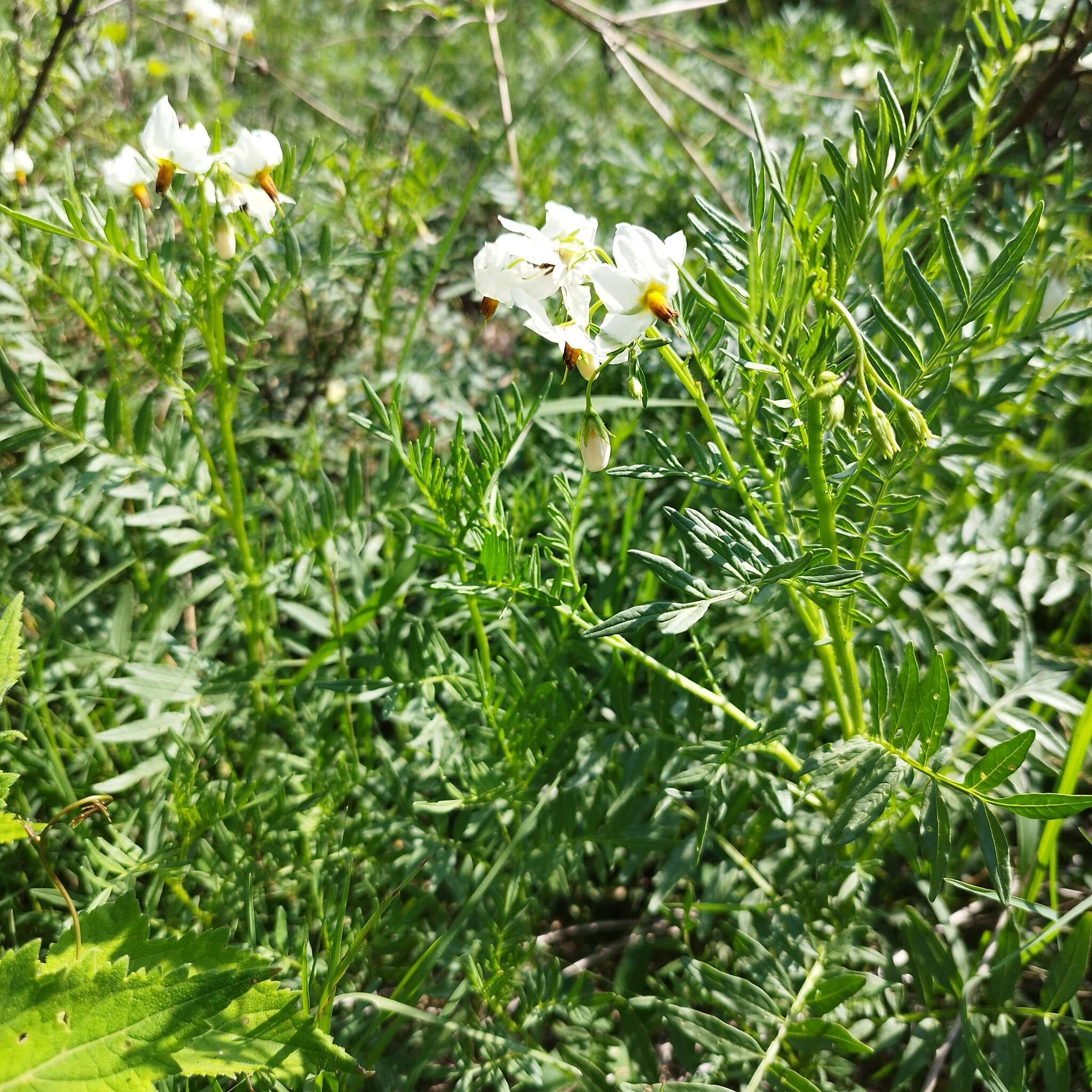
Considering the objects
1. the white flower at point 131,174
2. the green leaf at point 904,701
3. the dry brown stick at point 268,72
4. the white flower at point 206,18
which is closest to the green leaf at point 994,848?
the green leaf at point 904,701

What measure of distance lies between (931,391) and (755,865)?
33.3 inches

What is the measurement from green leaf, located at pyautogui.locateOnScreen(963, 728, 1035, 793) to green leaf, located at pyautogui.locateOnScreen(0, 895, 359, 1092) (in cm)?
79

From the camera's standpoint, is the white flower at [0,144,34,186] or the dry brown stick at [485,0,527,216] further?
the dry brown stick at [485,0,527,216]

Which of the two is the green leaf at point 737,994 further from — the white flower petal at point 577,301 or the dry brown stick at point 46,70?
the dry brown stick at point 46,70

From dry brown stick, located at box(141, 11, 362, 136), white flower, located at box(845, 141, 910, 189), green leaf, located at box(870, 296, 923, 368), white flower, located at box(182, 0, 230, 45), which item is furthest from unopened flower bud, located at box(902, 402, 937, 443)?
white flower, located at box(182, 0, 230, 45)

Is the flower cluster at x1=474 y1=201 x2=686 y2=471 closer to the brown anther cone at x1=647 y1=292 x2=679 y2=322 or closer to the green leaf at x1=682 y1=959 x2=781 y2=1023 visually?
the brown anther cone at x1=647 y1=292 x2=679 y2=322

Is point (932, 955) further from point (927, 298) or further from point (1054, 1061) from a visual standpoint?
point (927, 298)

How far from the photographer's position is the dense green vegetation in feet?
3.26

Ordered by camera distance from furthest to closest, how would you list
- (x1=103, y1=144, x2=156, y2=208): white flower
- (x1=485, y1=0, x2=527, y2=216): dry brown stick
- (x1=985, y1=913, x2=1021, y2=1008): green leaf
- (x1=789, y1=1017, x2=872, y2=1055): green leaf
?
(x1=485, y1=0, x2=527, y2=216): dry brown stick, (x1=103, y1=144, x2=156, y2=208): white flower, (x1=985, y1=913, x2=1021, y2=1008): green leaf, (x1=789, y1=1017, x2=872, y2=1055): green leaf

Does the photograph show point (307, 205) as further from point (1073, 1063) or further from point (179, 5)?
point (1073, 1063)

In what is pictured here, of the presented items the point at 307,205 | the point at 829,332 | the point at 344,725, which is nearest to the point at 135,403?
the point at 307,205

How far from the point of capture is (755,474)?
139 cm

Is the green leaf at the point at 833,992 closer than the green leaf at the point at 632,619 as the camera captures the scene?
No

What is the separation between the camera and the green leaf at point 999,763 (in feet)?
3.01
